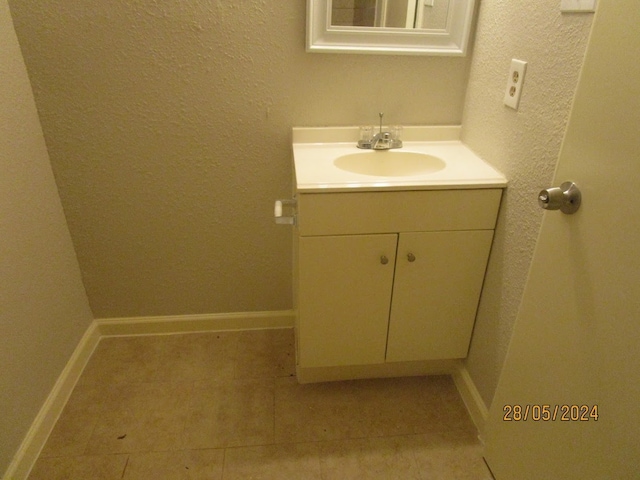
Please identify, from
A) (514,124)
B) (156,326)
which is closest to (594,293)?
(514,124)

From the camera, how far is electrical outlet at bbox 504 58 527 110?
3.61ft

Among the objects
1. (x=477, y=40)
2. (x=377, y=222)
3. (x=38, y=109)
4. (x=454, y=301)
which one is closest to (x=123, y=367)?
(x=38, y=109)

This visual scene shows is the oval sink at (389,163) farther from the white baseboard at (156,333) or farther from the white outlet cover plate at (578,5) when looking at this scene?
the white baseboard at (156,333)

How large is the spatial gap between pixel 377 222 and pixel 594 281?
56 cm

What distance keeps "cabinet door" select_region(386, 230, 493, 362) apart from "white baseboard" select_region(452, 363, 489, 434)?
0.29 ft

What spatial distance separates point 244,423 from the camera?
1.42 metres

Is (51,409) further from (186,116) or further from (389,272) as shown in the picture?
(389,272)

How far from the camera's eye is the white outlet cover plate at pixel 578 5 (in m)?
0.85

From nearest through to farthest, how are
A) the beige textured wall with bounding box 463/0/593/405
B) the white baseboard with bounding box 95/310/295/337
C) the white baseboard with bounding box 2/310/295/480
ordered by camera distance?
the beige textured wall with bounding box 463/0/593/405 → the white baseboard with bounding box 2/310/295/480 → the white baseboard with bounding box 95/310/295/337

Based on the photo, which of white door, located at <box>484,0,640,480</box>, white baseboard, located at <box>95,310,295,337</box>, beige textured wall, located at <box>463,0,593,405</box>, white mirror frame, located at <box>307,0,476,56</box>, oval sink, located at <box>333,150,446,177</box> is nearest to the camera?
white door, located at <box>484,0,640,480</box>

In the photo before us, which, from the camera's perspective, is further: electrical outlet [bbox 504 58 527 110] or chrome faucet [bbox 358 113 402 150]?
chrome faucet [bbox 358 113 402 150]

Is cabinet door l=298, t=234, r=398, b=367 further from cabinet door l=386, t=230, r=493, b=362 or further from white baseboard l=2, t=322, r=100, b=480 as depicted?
white baseboard l=2, t=322, r=100, b=480
